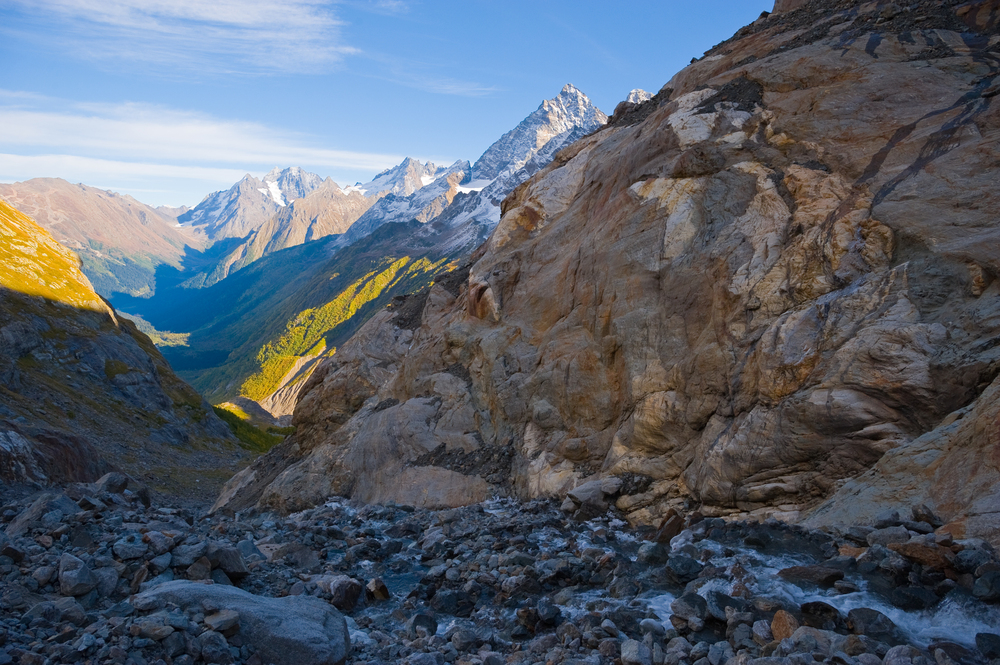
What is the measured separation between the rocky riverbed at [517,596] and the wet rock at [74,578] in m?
0.03

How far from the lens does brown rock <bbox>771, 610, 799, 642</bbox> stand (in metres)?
9.08

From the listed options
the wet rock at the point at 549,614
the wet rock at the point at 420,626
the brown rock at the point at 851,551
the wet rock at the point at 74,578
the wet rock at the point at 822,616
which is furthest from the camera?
the wet rock at the point at 420,626

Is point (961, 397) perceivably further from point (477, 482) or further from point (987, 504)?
point (477, 482)

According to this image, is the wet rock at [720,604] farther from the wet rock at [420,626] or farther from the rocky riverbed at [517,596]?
the wet rock at [420,626]

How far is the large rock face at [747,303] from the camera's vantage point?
13.2 m

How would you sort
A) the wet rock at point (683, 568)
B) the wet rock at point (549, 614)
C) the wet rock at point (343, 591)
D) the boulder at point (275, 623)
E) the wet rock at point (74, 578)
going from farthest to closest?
1. the wet rock at point (343, 591)
2. the wet rock at point (683, 568)
3. the wet rock at point (549, 614)
4. the wet rock at point (74, 578)
5. the boulder at point (275, 623)

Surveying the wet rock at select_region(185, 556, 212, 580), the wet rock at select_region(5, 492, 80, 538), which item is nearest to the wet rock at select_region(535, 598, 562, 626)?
the wet rock at select_region(185, 556, 212, 580)

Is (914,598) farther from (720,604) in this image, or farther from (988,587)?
(720,604)

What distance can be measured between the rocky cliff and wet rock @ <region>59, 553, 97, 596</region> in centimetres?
3073

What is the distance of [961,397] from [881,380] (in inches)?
55.1

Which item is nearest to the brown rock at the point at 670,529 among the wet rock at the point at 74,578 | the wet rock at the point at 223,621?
the wet rock at the point at 223,621

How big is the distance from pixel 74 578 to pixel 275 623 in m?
4.27

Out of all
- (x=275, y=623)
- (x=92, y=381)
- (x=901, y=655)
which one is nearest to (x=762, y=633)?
(x=901, y=655)

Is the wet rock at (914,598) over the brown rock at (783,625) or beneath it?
over
